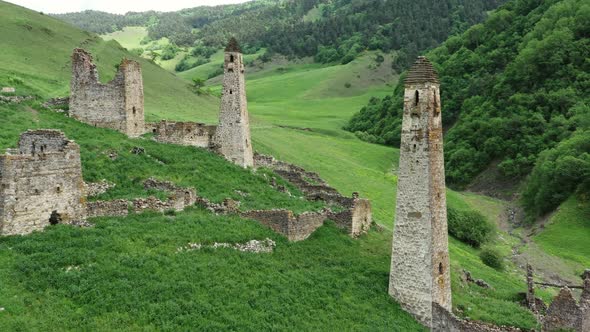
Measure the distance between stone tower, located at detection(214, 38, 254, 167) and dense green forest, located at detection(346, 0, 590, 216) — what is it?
48734 millimetres

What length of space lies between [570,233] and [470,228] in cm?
1409

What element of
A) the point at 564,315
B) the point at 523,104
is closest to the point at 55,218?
the point at 564,315

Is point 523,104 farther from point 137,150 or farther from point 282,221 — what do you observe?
point 137,150

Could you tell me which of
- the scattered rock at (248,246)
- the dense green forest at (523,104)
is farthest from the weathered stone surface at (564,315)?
the dense green forest at (523,104)

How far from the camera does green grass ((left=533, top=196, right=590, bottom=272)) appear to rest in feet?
189

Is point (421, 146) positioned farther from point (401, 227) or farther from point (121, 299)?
point (121, 299)

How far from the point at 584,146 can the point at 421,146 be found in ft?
193

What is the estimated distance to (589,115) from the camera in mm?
87875

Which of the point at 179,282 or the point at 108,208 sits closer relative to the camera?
the point at 179,282

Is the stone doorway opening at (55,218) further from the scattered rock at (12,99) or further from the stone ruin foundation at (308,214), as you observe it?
the scattered rock at (12,99)

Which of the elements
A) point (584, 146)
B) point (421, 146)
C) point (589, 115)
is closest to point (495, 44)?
point (589, 115)

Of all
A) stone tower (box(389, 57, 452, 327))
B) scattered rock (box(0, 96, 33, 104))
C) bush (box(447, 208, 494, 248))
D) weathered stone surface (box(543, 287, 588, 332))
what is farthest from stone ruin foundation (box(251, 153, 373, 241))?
bush (box(447, 208, 494, 248))

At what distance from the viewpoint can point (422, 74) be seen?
88.4 feet

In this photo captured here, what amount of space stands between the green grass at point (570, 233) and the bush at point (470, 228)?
7.45 meters
